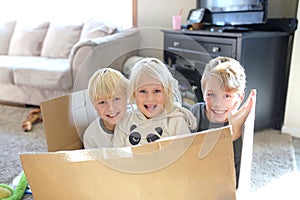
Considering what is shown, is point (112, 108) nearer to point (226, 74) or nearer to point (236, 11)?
point (226, 74)

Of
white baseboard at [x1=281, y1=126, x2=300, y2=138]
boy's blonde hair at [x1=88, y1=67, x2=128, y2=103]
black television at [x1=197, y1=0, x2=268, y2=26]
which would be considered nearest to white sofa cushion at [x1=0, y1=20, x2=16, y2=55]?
black television at [x1=197, y1=0, x2=268, y2=26]

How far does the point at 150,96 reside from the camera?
0.94 metres

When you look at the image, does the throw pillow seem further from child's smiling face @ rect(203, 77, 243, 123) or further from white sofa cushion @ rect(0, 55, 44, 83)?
child's smiling face @ rect(203, 77, 243, 123)

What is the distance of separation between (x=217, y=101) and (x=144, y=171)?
387mm

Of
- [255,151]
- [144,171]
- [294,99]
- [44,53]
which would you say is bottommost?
[255,151]

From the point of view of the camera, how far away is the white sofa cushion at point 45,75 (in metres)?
2.43

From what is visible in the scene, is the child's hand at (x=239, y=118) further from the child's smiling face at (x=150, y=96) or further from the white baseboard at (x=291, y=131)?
the white baseboard at (x=291, y=131)

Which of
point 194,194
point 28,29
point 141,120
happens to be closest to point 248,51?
point 141,120

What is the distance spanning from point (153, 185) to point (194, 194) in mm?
110

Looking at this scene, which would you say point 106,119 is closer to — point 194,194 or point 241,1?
point 194,194

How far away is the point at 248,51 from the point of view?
6.26 feet

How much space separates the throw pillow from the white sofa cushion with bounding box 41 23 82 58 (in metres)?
0.10

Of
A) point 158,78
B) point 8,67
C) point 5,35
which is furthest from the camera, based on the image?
point 5,35

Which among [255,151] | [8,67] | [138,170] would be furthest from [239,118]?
[8,67]
